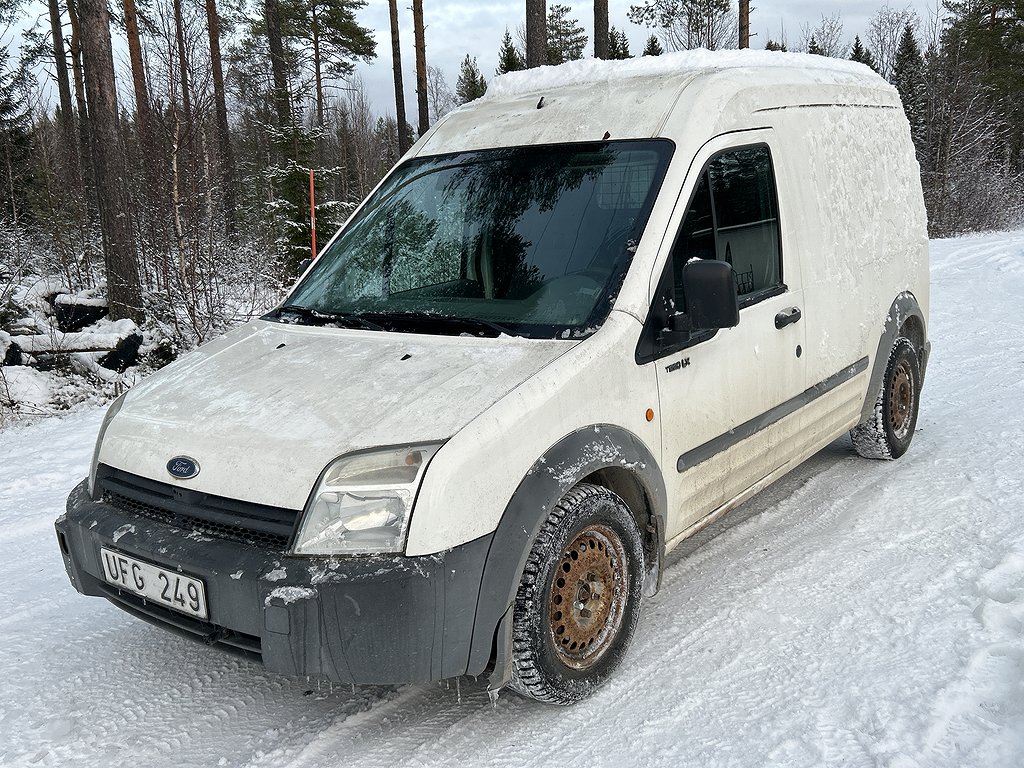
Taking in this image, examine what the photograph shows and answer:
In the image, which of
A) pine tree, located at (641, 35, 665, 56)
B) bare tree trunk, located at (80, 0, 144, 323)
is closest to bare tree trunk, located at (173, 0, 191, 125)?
bare tree trunk, located at (80, 0, 144, 323)

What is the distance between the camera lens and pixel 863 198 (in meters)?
4.56

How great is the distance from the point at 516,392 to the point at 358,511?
Answer: 592mm

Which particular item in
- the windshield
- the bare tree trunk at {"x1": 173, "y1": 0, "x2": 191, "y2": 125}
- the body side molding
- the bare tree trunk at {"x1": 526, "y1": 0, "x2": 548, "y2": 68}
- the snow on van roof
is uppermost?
the bare tree trunk at {"x1": 526, "y1": 0, "x2": 548, "y2": 68}

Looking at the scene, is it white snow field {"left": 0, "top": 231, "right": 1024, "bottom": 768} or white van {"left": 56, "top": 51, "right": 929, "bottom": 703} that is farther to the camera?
white snow field {"left": 0, "top": 231, "right": 1024, "bottom": 768}

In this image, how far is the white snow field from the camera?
2.61 m

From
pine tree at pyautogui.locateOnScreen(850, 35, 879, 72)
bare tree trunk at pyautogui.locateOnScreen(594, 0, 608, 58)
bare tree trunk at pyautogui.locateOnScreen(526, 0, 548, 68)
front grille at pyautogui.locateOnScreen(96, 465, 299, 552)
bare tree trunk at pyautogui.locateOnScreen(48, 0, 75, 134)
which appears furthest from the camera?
pine tree at pyautogui.locateOnScreen(850, 35, 879, 72)

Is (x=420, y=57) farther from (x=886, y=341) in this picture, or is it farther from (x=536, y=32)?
(x=886, y=341)

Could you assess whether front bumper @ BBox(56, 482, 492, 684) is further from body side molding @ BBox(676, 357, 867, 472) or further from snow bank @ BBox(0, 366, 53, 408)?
snow bank @ BBox(0, 366, 53, 408)

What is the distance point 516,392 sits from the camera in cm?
258

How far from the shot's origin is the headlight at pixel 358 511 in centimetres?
237

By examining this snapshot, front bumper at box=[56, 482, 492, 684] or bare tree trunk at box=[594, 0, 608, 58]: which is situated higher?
bare tree trunk at box=[594, 0, 608, 58]

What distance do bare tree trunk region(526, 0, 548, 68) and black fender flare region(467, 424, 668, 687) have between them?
12.3 metres

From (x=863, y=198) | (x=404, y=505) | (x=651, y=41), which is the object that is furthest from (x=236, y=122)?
(x=404, y=505)

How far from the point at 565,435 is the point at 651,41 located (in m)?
33.9
